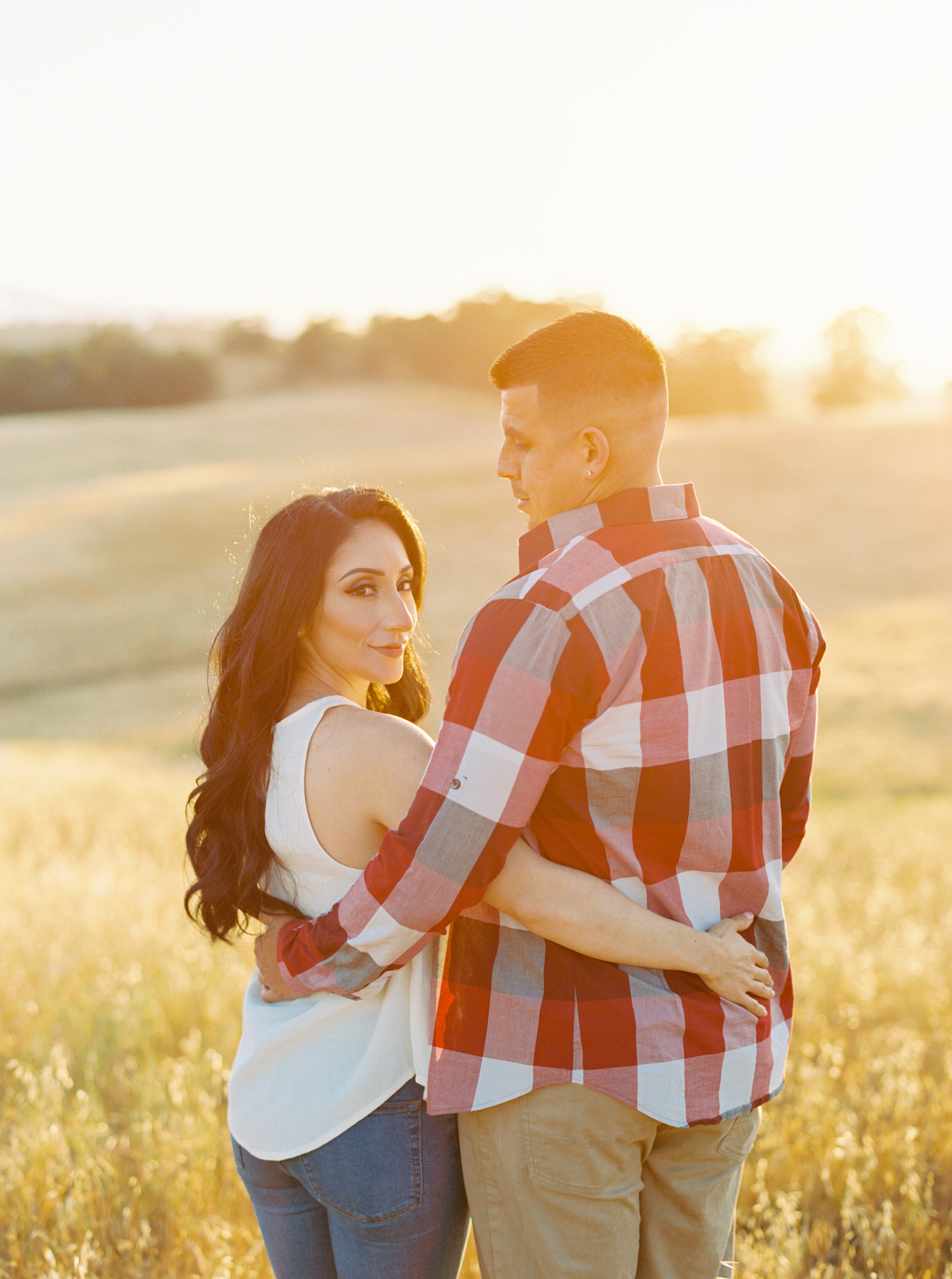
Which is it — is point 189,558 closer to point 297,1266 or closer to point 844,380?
point 297,1266

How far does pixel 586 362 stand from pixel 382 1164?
1.70 meters

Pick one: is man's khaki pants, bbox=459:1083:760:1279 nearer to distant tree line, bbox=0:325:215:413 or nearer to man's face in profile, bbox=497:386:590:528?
man's face in profile, bbox=497:386:590:528

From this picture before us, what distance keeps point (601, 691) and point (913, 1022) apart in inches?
149

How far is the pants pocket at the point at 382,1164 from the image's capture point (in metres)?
2.16

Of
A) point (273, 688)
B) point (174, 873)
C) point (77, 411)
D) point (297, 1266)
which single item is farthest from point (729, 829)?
point (77, 411)

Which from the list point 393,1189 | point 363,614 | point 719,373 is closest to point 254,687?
point 363,614

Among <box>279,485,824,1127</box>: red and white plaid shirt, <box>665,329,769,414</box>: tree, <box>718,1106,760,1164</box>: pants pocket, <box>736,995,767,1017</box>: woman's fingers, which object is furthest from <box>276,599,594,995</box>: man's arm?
<box>665,329,769,414</box>: tree

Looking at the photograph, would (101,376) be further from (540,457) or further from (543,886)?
(543,886)

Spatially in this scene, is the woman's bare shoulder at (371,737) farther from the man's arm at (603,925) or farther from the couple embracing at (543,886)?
the man's arm at (603,925)

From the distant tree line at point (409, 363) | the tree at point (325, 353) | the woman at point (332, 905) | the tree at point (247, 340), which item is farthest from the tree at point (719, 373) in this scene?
the woman at point (332, 905)

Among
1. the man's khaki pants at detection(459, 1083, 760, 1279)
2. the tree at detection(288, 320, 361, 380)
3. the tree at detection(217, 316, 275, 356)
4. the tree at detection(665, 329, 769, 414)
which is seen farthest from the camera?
the tree at detection(217, 316, 275, 356)

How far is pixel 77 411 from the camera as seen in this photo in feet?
251

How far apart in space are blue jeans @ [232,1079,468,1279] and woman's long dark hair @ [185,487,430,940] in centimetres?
51

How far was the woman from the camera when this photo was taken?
2031 millimetres
